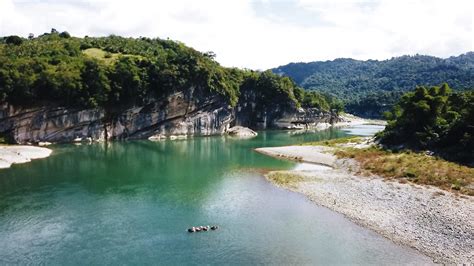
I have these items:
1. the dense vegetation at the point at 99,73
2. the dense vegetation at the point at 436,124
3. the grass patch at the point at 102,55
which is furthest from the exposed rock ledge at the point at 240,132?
the dense vegetation at the point at 436,124

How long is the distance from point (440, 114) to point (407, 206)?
110 feet

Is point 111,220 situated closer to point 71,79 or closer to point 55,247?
point 55,247

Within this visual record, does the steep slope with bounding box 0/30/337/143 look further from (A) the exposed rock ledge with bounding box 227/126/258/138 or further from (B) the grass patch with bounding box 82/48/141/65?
(A) the exposed rock ledge with bounding box 227/126/258/138

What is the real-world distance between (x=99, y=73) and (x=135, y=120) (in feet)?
41.6

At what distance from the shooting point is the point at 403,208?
34.5 meters

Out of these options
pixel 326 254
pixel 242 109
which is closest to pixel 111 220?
pixel 326 254

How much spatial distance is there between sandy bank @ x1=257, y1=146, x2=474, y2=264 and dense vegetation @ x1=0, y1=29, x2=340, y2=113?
158ft

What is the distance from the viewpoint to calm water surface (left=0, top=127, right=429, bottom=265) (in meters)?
25.7

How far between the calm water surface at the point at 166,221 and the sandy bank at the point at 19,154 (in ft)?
10.9

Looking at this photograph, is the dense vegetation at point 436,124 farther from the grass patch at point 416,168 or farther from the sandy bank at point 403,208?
the sandy bank at point 403,208

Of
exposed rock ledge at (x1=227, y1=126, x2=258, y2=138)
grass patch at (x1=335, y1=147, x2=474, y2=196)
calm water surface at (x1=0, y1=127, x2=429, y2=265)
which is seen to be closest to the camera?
calm water surface at (x1=0, y1=127, x2=429, y2=265)

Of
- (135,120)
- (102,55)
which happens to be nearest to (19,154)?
(135,120)

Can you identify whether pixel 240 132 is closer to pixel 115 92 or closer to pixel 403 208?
pixel 115 92

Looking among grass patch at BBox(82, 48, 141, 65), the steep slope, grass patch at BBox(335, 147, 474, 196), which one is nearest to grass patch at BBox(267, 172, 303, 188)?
grass patch at BBox(335, 147, 474, 196)
